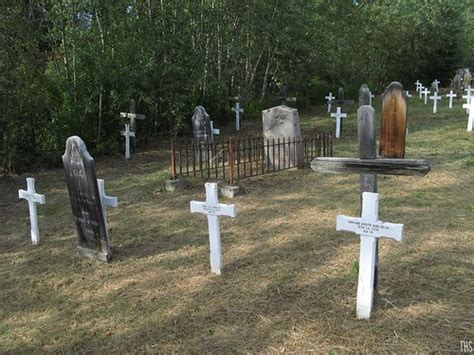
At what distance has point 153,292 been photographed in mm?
4266

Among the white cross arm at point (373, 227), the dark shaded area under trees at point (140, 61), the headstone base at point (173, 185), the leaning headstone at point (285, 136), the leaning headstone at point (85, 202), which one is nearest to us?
the white cross arm at point (373, 227)

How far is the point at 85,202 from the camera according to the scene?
5059mm

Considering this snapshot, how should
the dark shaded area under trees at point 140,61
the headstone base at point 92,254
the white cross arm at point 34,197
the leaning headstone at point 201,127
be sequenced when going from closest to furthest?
the headstone base at point 92,254, the white cross arm at point 34,197, the dark shaded area under trees at point 140,61, the leaning headstone at point 201,127

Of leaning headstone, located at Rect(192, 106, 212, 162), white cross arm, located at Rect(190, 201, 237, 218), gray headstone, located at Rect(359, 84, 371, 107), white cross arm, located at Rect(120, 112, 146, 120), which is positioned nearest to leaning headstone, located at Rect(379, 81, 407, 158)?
white cross arm, located at Rect(190, 201, 237, 218)

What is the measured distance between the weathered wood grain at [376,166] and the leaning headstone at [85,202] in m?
2.35

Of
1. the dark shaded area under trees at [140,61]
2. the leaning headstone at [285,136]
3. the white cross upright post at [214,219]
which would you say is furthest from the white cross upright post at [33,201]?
the leaning headstone at [285,136]

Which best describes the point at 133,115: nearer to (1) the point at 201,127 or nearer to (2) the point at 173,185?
(1) the point at 201,127

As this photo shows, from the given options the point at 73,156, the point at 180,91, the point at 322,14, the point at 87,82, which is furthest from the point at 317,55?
the point at 73,156

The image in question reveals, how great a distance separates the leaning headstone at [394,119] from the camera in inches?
130

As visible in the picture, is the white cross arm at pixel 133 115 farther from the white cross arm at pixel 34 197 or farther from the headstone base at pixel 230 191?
the white cross arm at pixel 34 197

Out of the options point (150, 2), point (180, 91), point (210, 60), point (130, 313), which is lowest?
point (130, 313)

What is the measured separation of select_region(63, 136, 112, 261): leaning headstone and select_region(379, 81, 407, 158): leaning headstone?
2854 millimetres

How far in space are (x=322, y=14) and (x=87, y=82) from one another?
448 inches

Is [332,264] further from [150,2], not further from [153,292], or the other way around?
[150,2]
